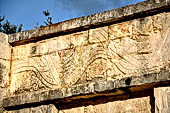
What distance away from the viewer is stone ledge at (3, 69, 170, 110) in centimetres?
734

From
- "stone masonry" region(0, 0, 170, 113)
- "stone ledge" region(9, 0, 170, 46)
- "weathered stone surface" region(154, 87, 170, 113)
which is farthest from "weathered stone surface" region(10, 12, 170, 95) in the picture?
"weathered stone surface" region(154, 87, 170, 113)

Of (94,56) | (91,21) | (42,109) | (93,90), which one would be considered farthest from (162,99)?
(42,109)

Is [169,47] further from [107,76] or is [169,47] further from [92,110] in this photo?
[92,110]

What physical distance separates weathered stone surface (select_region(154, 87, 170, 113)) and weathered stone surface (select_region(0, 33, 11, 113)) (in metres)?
3.23

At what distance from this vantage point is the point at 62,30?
8.55 meters

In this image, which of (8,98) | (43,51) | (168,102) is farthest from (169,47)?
(8,98)

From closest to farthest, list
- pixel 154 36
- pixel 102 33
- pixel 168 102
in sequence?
pixel 168 102, pixel 154 36, pixel 102 33

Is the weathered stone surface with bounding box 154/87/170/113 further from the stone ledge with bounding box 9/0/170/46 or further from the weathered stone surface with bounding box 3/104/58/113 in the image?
the weathered stone surface with bounding box 3/104/58/113

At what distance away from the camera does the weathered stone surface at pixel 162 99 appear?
711 centimetres

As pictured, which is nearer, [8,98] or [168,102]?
[168,102]

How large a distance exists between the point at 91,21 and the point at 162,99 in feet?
7.15

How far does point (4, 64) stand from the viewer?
8.91m

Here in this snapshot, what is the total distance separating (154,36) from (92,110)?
5.95 feet

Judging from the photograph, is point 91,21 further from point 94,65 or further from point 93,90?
point 93,90
